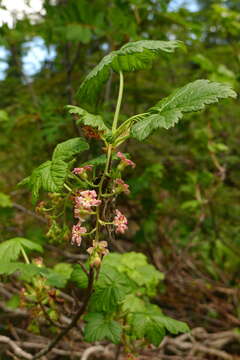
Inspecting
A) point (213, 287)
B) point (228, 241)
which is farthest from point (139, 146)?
point (213, 287)

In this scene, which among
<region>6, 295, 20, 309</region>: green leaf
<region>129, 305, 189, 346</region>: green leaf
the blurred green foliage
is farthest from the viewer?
the blurred green foliage

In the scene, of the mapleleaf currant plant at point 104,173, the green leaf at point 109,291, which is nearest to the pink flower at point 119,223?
the mapleleaf currant plant at point 104,173

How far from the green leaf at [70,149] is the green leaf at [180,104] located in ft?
0.66

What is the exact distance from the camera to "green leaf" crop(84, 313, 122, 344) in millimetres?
1365

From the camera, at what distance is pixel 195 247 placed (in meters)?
3.53

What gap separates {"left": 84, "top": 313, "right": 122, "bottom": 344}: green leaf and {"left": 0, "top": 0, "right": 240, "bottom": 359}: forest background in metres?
1.17

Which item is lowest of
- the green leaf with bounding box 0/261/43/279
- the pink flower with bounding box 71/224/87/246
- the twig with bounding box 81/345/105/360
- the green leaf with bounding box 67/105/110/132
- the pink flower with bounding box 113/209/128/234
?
the twig with bounding box 81/345/105/360

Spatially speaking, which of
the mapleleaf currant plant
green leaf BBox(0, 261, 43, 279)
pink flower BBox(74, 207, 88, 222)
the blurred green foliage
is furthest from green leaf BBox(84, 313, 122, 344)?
the blurred green foliage

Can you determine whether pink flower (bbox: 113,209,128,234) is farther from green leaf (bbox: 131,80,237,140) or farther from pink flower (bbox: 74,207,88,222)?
green leaf (bbox: 131,80,237,140)

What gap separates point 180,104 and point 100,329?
868 mm

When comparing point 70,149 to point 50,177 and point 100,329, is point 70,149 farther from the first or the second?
point 100,329

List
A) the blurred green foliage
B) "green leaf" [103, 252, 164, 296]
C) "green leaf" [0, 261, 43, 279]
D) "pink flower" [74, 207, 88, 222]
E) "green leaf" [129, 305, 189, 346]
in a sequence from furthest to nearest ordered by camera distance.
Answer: the blurred green foliage
"green leaf" [103, 252, 164, 296]
"green leaf" [129, 305, 189, 346]
"green leaf" [0, 261, 43, 279]
"pink flower" [74, 207, 88, 222]

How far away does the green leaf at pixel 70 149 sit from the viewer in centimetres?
114

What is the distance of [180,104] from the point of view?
1.07m
